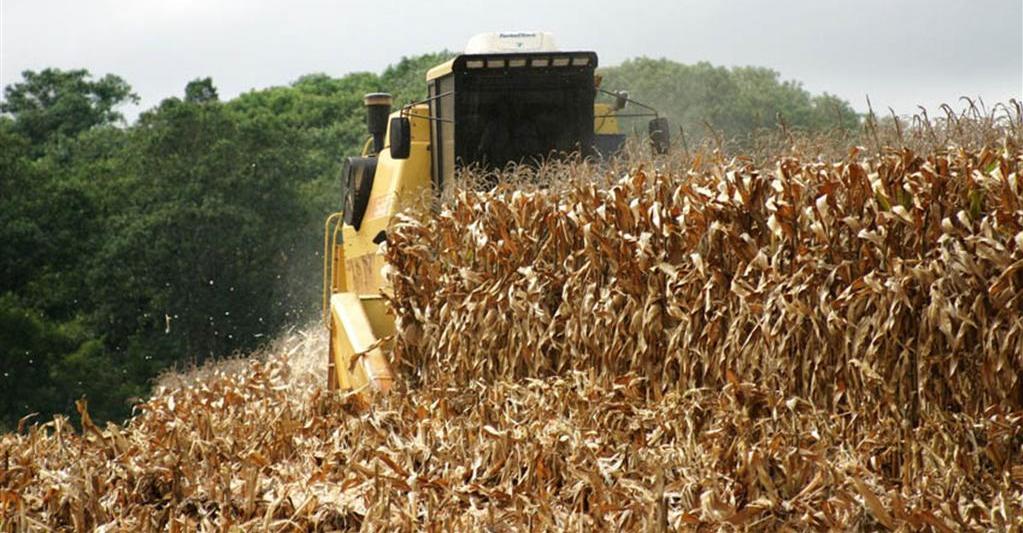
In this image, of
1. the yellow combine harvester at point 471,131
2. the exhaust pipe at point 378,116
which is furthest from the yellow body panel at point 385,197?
the exhaust pipe at point 378,116

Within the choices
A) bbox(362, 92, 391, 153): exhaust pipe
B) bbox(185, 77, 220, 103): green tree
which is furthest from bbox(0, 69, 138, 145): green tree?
bbox(362, 92, 391, 153): exhaust pipe

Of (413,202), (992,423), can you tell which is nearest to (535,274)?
(413,202)

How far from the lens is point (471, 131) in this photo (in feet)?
34.2

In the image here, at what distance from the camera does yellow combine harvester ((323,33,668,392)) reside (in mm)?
10312

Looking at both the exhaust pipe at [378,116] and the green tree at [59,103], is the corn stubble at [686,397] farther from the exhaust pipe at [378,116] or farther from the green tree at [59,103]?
the green tree at [59,103]

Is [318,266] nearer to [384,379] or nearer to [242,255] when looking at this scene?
[242,255]

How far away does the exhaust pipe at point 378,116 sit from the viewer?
11.2m

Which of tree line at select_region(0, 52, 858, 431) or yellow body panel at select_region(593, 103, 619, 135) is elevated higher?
yellow body panel at select_region(593, 103, 619, 135)

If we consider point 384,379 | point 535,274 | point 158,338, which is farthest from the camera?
point 158,338

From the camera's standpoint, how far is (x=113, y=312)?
105 feet

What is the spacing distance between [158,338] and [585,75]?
22761 millimetres

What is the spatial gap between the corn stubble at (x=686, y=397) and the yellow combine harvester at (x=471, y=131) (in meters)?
2.17

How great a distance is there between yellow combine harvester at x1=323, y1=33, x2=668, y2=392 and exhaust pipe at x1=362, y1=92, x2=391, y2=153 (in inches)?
3.5

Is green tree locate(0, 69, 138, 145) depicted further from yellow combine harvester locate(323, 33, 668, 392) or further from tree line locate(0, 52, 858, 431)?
yellow combine harvester locate(323, 33, 668, 392)
